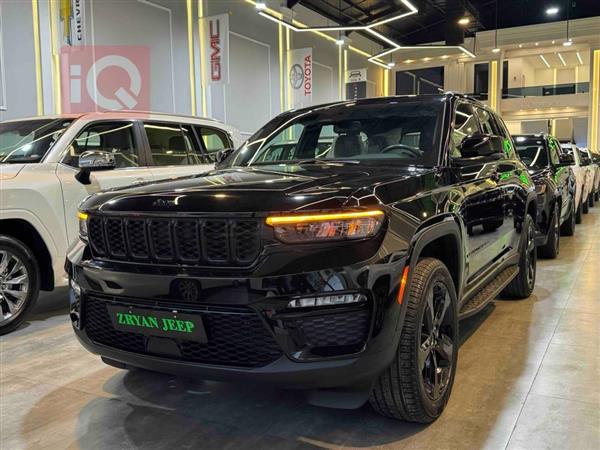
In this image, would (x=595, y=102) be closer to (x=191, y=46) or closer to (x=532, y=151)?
(x=191, y=46)

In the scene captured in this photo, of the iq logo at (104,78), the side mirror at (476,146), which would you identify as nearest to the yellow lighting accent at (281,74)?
the iq logo at (104,78)

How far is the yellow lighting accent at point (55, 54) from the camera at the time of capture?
9805mm

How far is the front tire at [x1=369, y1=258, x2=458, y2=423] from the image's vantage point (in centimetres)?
233

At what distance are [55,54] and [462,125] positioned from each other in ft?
28.8

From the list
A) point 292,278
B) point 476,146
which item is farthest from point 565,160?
point 292,278

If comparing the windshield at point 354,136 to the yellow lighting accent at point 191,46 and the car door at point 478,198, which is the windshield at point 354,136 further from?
the yellow lighting accent at point 191,46

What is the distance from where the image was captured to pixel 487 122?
4.24m

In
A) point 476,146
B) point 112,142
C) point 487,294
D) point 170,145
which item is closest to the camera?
point 476,146

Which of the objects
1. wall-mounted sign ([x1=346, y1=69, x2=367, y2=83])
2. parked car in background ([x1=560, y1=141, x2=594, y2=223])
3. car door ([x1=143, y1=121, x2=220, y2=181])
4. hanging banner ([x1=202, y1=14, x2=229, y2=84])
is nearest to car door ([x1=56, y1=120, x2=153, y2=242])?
car door ([x1=143, y1=121, x2=220, y2=181])

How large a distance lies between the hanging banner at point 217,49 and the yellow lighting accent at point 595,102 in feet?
61.6

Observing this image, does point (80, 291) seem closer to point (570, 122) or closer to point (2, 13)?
point (2, 13)

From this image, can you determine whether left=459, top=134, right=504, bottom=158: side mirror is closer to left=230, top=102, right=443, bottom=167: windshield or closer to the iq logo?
left=230, top=102, right=443, bottom=167: windshield

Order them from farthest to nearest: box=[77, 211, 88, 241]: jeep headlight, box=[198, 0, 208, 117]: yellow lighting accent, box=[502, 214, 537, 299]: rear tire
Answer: box=[198, 0, 208, 117]: yellow lighting accent, box=[502, 214, 537, 299]: rear tire, box=[77, 211, 88, 241]: jeep headlight

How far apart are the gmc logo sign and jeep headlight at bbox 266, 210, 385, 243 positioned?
1145cm
